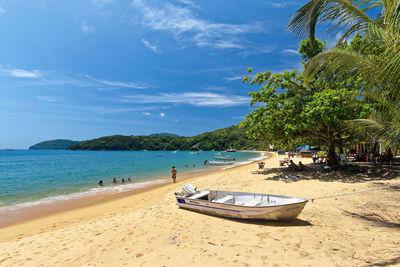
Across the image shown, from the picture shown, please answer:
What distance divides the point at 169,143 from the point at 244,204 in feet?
532

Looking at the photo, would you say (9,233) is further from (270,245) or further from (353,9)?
(353,9)

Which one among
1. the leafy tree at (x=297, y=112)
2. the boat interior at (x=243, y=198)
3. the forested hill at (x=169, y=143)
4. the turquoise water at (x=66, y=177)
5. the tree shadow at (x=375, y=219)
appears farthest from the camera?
the forested hill at (x=169, y=143)

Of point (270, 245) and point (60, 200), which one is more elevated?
point (270, 245)

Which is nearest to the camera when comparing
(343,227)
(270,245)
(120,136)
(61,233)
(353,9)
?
(353,9)

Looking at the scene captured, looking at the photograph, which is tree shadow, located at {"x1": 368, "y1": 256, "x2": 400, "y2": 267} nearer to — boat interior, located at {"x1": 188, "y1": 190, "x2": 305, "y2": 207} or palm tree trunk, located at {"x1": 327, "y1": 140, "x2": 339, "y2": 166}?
boat interior, located at {"x1": 188, "y1": 190, "x2": 305, "y2": 207}

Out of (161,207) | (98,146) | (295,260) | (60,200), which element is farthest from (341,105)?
(98,146)

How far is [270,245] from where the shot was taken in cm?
495

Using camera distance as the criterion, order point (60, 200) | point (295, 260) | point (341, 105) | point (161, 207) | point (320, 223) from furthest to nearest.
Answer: point (60, 200) → point (341, 105) → point (161, 207) → point (320, 223) → point (295, 260)

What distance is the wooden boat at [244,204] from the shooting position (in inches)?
242

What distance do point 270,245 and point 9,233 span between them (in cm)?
1036

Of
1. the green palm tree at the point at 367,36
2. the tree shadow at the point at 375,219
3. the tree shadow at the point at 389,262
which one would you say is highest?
the green palm tree at the point at 367,36

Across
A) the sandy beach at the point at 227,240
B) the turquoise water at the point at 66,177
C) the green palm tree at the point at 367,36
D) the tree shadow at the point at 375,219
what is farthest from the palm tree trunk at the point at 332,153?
the turquoise water at the point at 66,177

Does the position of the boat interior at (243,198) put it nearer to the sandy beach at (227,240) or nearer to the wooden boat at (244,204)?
the wooden boat at (244,204)

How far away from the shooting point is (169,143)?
550ft
